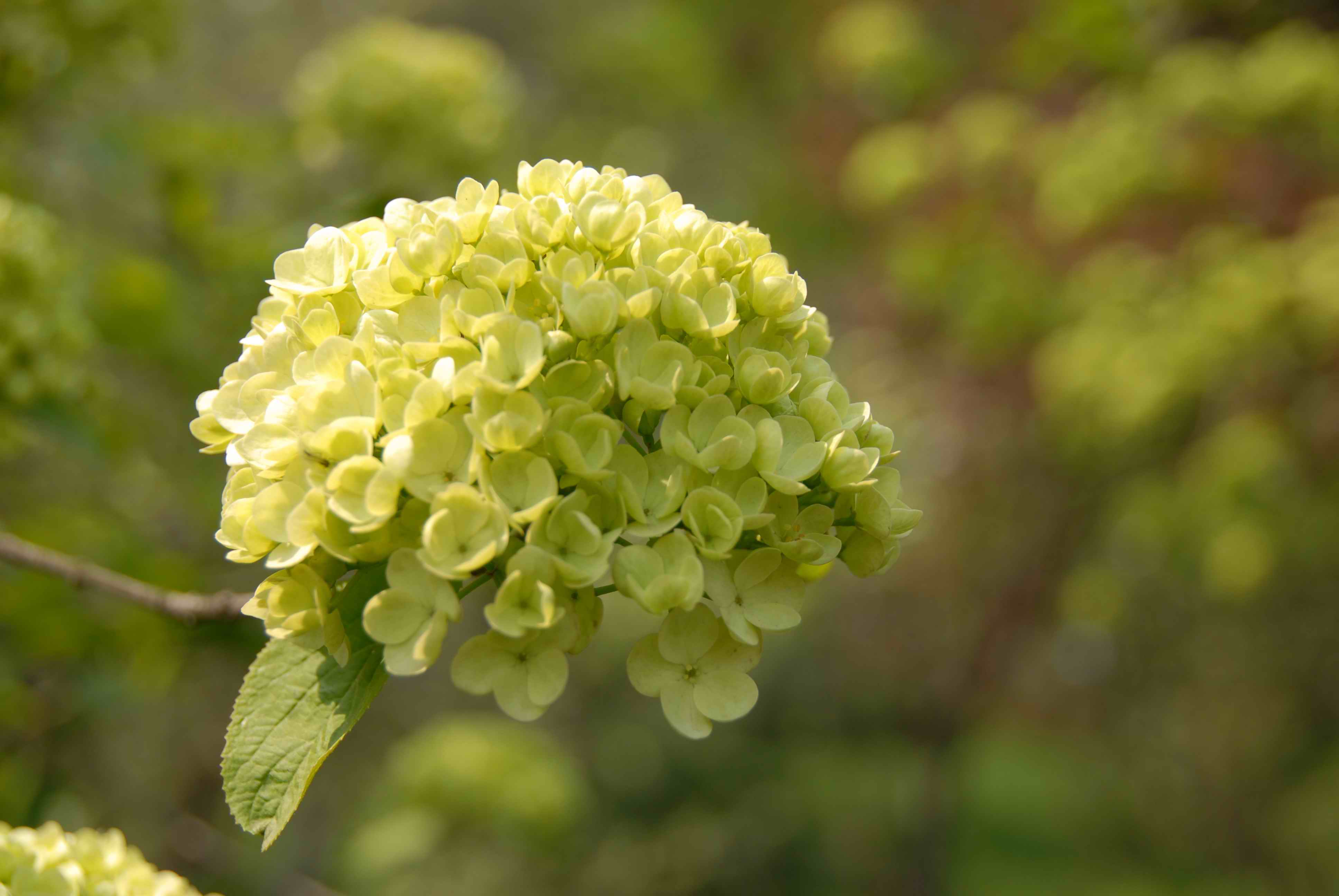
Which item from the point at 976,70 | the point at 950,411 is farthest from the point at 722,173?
the point at 950,411

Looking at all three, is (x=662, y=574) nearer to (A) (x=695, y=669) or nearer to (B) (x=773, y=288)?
(A) (x=695, y=669)

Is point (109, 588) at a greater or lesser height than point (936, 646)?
lesser

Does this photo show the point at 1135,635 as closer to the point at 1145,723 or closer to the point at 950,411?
the point at 1145,723

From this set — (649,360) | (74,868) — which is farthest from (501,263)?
(74,868)

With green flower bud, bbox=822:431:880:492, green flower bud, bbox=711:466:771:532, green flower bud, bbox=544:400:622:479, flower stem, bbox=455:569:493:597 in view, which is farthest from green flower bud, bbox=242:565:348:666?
green flower bud, bbox=822:431:880:492

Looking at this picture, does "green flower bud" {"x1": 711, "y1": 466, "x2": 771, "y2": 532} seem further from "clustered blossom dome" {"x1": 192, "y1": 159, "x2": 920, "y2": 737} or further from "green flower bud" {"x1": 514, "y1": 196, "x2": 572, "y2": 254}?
"green flower bud" {"x1": 514, "y1": 196, "x2": 572, "y2": 254}

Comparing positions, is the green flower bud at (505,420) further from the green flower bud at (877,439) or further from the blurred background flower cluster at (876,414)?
the blurred background flower cluster at (876,414)
